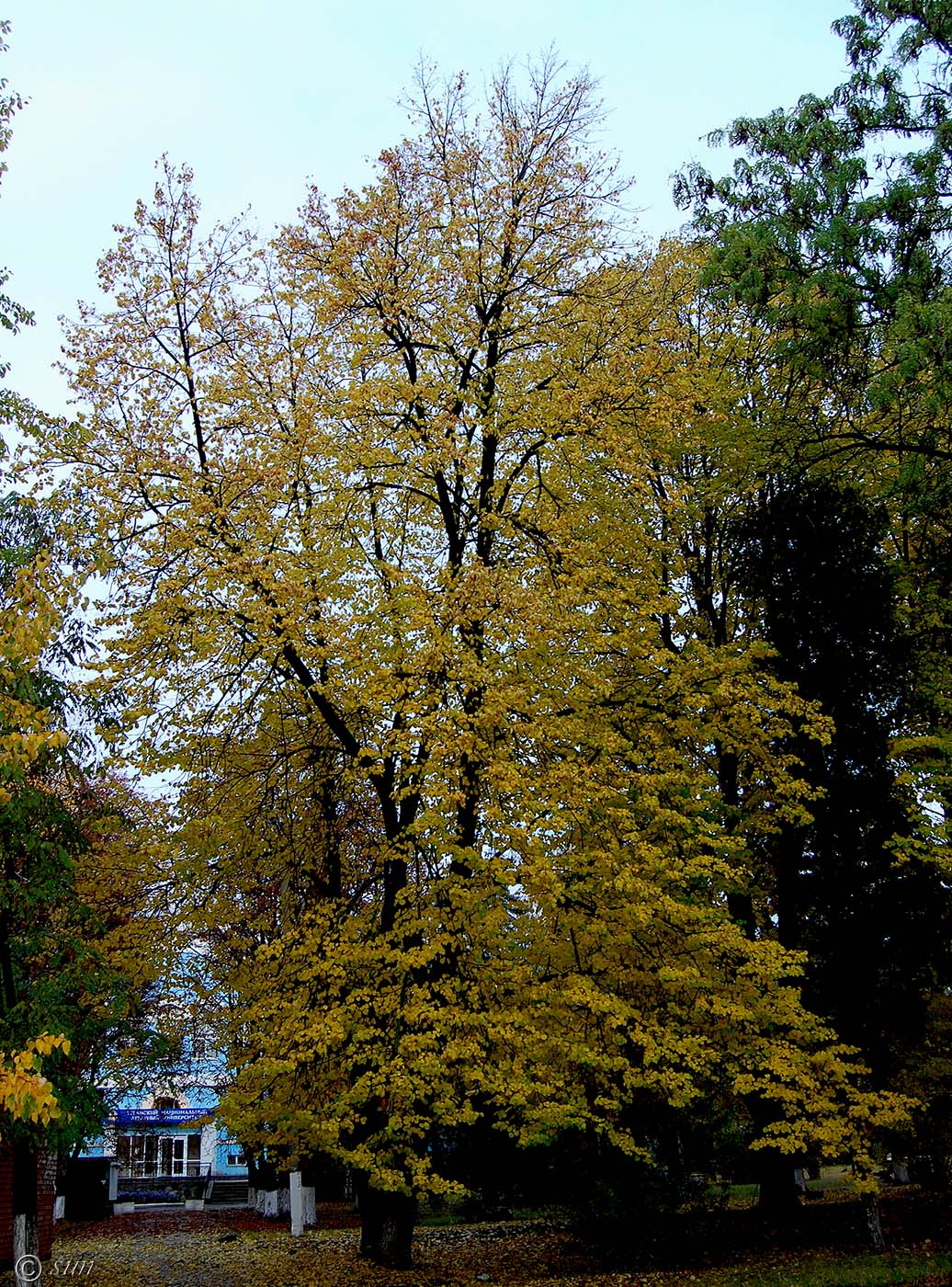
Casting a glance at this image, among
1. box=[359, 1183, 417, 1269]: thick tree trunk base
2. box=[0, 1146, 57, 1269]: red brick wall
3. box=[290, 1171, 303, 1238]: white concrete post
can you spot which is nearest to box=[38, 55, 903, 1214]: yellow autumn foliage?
box=[359, 1183, 417, 1269]: thick tree trunk base

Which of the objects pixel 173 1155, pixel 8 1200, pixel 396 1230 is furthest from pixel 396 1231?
A: pixel 173 1155

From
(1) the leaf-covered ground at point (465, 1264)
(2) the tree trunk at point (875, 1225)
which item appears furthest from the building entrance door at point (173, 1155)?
(2) the tree trunk at point (875, 1225)

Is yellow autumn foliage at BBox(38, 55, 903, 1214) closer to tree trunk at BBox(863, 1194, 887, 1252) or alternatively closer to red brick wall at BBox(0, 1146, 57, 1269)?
tree trunk at BBox(863, 1194, 887, 1252)

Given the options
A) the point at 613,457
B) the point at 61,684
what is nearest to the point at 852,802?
the point at 613,457

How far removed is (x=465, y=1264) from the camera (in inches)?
609

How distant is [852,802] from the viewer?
16.2 metres

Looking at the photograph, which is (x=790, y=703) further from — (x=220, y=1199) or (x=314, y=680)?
(x=220, y=1199)

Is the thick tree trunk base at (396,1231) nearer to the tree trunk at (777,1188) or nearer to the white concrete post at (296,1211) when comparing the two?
the tree trunk at (777,1188)

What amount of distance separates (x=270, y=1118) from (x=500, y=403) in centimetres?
969

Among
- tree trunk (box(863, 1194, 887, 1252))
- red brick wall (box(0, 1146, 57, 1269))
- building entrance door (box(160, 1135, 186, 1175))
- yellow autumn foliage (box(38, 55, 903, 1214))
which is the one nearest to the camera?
yellow autumn foliage (box(38, 55, 903, 1214))

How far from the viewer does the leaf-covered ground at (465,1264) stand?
1269 cm

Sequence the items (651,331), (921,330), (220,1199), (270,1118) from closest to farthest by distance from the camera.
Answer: (921,330), (270,1118), (651,331), (220,1199)

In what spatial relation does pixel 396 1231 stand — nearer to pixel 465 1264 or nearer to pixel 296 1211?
pixel 465 1264

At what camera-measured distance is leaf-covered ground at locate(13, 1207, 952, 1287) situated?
12.7 metres
